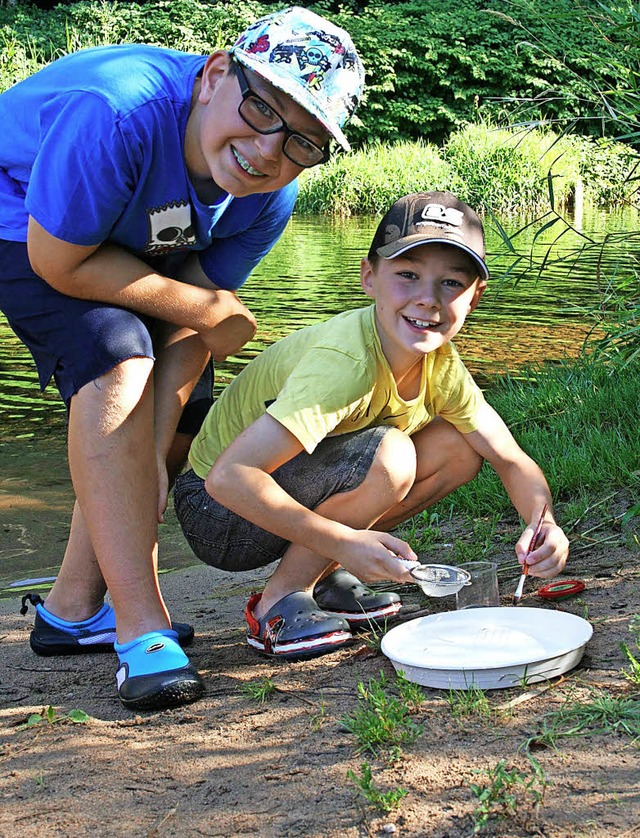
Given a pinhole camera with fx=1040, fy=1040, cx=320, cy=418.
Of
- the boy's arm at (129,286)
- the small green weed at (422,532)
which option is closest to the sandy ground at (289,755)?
the small green weed at (422,532)

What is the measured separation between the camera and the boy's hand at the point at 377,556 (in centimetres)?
231

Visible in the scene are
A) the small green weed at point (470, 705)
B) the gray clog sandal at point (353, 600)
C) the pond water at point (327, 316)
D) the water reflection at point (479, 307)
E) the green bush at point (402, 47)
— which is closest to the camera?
the small green weed at point (470, 705)

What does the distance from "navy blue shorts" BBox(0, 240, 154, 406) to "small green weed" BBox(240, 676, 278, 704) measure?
30.2 inches

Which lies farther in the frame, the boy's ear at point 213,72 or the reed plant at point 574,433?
the reed plant at point 574,433

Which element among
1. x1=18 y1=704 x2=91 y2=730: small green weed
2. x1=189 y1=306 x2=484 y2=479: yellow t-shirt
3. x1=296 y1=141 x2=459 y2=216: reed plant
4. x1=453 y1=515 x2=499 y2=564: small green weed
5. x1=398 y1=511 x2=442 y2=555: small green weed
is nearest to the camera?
x1=18 y1=704 x2=91 y2=730: small green weed

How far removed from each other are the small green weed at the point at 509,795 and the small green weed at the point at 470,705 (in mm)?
240

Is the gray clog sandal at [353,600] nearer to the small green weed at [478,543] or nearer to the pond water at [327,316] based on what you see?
the small green weed at [478,543]

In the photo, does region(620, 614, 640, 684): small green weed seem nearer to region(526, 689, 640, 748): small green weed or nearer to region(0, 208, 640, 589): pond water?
region(526, 689, 640, 748): small green weed

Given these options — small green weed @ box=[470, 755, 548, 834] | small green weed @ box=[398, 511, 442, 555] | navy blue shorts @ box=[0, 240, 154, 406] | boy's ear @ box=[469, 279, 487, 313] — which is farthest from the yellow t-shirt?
small green weed @ box=[470, 755, 548, 834]

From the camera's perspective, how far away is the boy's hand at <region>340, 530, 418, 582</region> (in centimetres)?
A: 231

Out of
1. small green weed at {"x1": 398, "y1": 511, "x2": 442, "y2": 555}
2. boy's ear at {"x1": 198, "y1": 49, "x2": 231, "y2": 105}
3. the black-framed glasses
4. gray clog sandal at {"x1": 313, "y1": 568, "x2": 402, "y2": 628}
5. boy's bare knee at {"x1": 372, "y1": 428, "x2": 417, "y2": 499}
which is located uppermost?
boy's ear at {"x1": 198, "y1": 49, "x2": 231, "y2": 105}

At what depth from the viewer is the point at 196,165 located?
2.39 metres

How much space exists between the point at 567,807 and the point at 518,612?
2.55 ft

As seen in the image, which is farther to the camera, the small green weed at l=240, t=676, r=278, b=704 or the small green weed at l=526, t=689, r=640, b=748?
the small green weed at l=240, t=676, r=278, b=704
